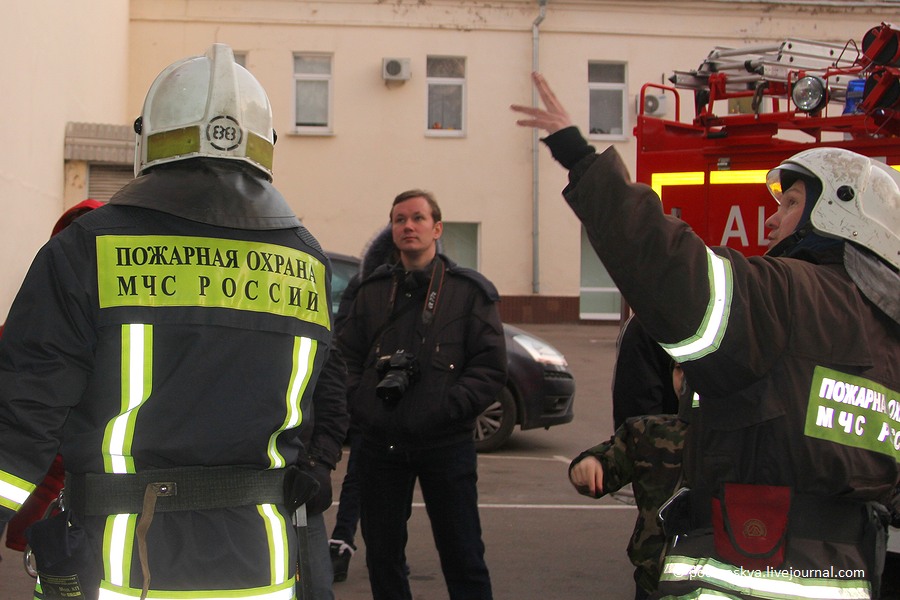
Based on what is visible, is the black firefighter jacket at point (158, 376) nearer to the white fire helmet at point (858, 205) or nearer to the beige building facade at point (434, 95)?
the white fire helmet at point (858, 205)

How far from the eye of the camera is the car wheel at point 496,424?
8875 millimetres

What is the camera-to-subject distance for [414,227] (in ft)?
14.8

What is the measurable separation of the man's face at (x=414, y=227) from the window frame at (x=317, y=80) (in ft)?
54.4

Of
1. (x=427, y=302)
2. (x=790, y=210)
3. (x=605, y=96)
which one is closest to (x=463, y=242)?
(x=605, y=96)

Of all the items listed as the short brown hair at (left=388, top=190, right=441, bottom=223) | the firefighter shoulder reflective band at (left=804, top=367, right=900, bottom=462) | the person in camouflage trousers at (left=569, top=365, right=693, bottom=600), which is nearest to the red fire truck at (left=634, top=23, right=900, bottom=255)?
the short brown hair at (left=388, top=190, right=441, bottom=223)

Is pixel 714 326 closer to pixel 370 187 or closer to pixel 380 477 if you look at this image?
pixel 380 477

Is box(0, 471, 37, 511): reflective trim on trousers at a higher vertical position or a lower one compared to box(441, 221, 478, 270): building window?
lower

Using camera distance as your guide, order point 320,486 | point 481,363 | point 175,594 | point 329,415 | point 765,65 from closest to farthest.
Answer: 1. point 175,594
2. point 320,486
3. point 329,415
4. point 481,363
5. point 765,65

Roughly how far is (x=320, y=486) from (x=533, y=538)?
375cm

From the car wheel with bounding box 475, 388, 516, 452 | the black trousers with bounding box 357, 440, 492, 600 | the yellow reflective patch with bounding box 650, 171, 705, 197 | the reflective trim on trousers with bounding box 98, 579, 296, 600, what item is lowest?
the car wheel with bounding box 475, 388, 516, 452

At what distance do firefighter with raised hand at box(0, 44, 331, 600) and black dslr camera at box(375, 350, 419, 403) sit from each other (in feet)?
5.56

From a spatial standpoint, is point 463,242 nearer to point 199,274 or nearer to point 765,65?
point 765,65

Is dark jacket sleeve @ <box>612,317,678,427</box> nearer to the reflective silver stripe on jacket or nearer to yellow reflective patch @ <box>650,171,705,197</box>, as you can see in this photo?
the reflective silver stripe on jacket

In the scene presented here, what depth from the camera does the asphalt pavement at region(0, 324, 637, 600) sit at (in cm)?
546
